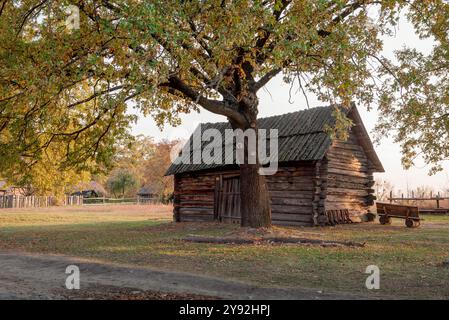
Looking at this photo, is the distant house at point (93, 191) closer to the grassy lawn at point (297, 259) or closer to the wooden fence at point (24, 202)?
the wooden fence at point (24, 202)

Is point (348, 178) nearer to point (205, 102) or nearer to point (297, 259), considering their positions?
point (205, 102)

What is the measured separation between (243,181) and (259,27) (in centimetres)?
590

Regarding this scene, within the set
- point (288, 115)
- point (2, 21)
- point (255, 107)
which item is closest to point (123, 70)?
point (2, 21)

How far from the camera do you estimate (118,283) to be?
8.05 m

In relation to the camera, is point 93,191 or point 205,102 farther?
point 93,191

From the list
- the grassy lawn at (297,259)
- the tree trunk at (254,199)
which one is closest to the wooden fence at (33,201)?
the grassy lawn at (297,259)

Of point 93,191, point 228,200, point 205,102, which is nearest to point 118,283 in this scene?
point 205,102

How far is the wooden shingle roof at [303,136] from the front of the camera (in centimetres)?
2097

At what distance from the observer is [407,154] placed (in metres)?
26.4

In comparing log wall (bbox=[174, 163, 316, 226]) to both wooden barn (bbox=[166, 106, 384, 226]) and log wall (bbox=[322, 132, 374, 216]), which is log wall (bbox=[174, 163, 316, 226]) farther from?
log wall (bbox=[322, 132, 374, 216])

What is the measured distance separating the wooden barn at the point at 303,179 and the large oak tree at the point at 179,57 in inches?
223

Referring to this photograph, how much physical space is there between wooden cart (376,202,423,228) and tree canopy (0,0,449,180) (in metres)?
6.58

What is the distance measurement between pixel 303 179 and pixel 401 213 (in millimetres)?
5543

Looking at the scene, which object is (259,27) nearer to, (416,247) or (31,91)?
(31,91)
